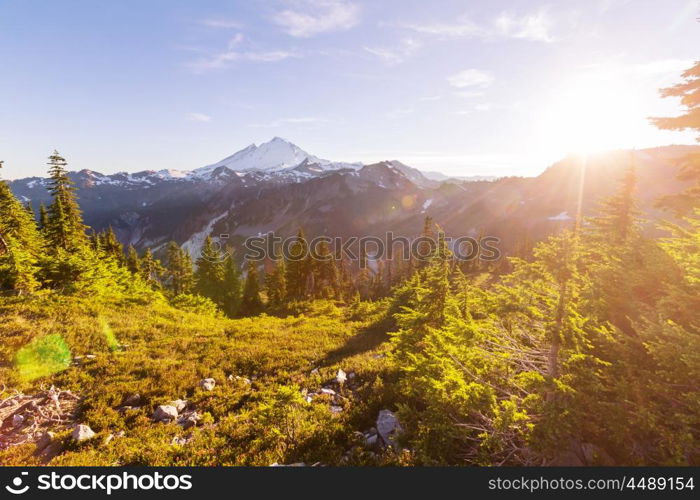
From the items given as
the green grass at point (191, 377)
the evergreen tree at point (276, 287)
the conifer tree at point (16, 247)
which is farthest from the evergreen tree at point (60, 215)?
the evergreen tree at point (276, 287)

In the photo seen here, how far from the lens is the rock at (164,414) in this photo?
32.3 ft

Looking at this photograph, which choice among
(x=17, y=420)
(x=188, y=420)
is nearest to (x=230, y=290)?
(x=17, y=420)

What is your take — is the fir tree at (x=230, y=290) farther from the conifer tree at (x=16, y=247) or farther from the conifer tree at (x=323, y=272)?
the conifer tree at (x=16, y=247)

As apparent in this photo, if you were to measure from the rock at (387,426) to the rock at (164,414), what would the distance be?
7012mm

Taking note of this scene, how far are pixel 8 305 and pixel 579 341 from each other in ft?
88.6

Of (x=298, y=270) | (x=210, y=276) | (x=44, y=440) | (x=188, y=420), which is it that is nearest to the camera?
(x=44, y=440)

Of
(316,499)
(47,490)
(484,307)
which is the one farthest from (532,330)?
(47,490)

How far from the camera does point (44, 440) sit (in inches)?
323

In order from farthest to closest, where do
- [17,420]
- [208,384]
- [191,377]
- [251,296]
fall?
[251,296]
[191,377]
[208,384]
[17,420]

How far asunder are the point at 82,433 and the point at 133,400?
90.7 inches

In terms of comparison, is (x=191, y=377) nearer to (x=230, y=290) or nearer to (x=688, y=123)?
(x=688, y=123)

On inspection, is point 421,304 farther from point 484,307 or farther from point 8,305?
point 8,305

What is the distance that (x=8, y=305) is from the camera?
16.8 meters

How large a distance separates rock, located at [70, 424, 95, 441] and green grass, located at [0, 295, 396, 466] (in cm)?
23
